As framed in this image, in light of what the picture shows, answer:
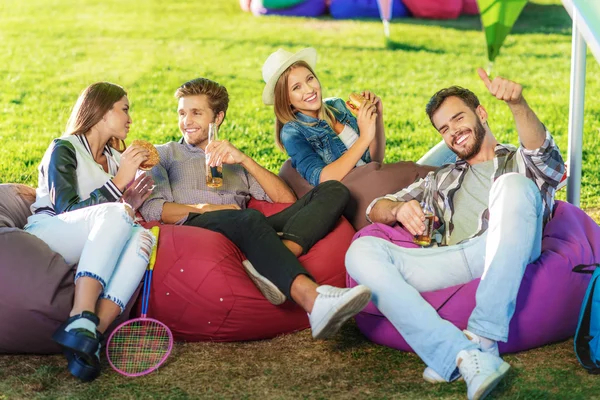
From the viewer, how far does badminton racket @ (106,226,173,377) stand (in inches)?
138

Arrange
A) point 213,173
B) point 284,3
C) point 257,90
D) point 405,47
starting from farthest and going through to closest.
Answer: point 284,3 < point 405,47 < point 257,90 < point 213,173

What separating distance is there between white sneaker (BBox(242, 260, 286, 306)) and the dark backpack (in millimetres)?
1113

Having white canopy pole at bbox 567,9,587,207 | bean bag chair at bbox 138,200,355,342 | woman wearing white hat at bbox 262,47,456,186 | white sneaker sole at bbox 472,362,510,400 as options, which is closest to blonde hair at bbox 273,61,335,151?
woman wearing white hat at bbox 262,47,456,186

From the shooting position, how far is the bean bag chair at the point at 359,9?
13344 mm

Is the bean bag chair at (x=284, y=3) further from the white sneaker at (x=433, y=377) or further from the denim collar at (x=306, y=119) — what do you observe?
the white sneaker at (x=433, y=377)

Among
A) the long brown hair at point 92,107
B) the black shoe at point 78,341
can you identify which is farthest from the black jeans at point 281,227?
the black shoe at point 78,341

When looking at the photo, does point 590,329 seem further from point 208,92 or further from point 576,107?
point 208,92

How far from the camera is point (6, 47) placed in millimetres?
11695

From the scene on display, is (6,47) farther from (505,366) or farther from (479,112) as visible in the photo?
(505,366)

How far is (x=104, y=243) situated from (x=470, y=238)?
4.66 ft

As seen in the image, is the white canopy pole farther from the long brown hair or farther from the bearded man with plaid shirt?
the long brown hair

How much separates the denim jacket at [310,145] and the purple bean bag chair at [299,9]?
899cm

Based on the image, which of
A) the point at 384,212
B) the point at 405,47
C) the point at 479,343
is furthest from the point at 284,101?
the point at 405,47

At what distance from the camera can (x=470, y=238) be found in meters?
3.73
